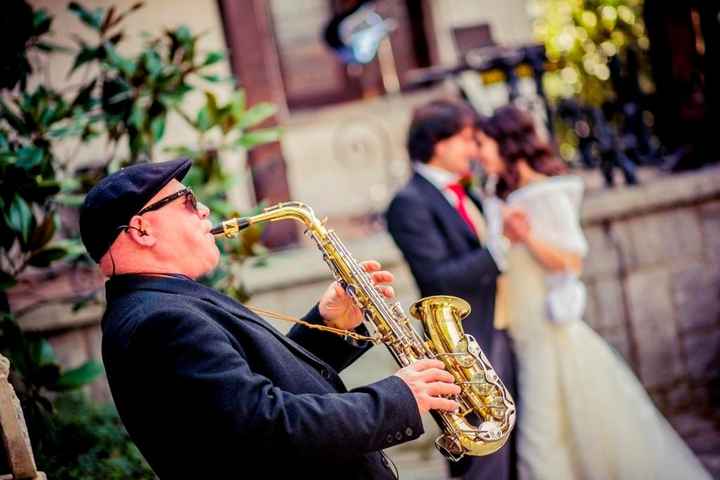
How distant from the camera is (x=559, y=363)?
4.36m

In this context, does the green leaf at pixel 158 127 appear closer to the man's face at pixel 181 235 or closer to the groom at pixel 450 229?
the groom at pixel 450 229

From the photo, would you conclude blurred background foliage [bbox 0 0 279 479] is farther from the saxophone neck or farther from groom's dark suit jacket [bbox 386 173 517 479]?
the saxophone neck

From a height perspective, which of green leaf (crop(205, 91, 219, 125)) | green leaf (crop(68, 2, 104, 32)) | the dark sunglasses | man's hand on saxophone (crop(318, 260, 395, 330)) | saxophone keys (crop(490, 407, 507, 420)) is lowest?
saxophone keys (crop(490, 407, 507, 420))

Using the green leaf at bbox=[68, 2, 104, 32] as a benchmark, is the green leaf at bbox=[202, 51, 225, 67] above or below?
below

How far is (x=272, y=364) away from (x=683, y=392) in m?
4.62

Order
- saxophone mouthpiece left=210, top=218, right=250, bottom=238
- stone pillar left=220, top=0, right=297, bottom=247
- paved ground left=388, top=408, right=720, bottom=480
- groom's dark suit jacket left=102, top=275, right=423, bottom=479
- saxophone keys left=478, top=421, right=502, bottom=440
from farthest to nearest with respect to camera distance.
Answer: stone pillar left=220, top=0, right=297, bottom=247, paved ground left=388, top=408, right=720, bottom=480, saxophone keys left=478, top=421, right=502, bottom=440, saxophone mouthpiece left=210, top=218, right=250, bottom=238, groom's dark suit jacket left=102, top=275, right=423, bottom=479

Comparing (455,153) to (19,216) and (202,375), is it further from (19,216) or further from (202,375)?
(202,375)

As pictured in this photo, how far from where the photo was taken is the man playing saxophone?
6.64 ft

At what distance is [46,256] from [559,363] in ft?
8.68

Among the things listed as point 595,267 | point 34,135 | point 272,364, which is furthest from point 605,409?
point 34,135

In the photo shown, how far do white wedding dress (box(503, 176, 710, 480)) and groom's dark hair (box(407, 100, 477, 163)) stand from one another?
58cm

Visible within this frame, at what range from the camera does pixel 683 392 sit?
5.99m

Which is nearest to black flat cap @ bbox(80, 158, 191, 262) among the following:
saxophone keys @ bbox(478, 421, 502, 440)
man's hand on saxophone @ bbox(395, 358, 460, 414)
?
man's hand on saxophone @ bbox(395, 358, 460, 414)

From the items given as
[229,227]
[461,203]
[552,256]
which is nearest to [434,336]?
[229,227]
